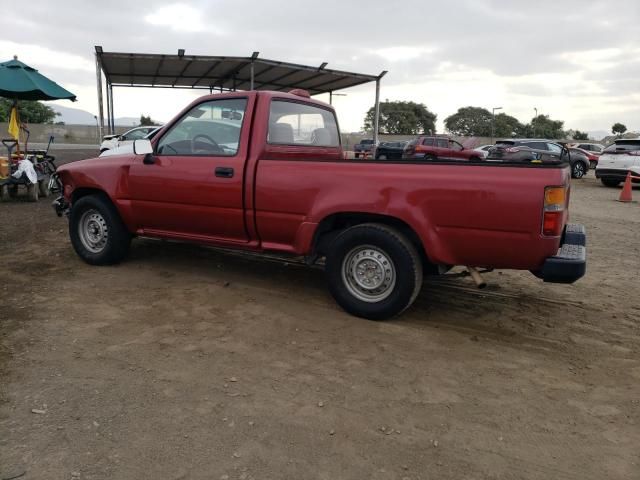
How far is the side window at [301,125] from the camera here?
4.65m

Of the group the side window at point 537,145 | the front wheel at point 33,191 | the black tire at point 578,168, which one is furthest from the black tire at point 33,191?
the black tire at point 578,168

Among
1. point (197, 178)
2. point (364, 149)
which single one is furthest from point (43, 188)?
point (364, 149)

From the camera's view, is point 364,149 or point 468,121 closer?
point 364,149

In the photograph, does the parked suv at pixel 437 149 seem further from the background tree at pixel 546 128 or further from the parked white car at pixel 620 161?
the background tree at pixel 546 128

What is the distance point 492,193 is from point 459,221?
299mm

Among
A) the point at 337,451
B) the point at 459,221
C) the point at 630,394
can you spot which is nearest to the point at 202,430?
the point at 337,451

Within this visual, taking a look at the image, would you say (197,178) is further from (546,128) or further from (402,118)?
(546,128)

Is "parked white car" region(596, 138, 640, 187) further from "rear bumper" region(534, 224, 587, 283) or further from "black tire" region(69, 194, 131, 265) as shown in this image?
"black tire" region(69, 194, 131, 265)

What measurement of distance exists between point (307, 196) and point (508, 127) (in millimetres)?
92870

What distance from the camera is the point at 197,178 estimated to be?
4.61m

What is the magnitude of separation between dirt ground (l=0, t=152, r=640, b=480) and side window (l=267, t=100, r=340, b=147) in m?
1.43

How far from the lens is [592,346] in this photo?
3756mm


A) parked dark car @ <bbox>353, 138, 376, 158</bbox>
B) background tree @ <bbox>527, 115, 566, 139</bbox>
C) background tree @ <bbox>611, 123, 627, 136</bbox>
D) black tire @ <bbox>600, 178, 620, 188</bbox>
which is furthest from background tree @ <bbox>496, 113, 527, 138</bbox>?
black tire @ <bbox>600, 178, 620, 188</bbox>

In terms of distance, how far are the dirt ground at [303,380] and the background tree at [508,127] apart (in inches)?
3460
